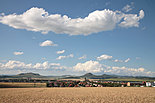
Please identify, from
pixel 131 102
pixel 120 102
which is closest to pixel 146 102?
pixel 131 102

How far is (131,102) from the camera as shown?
33688 millimetres

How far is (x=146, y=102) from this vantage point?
33719 millimetres

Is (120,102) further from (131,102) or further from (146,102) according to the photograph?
(146,102)

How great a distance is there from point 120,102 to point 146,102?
5.40m

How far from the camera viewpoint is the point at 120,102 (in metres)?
33.8

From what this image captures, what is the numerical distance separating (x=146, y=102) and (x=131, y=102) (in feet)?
10.3

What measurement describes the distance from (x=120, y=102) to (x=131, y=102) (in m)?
2.26
